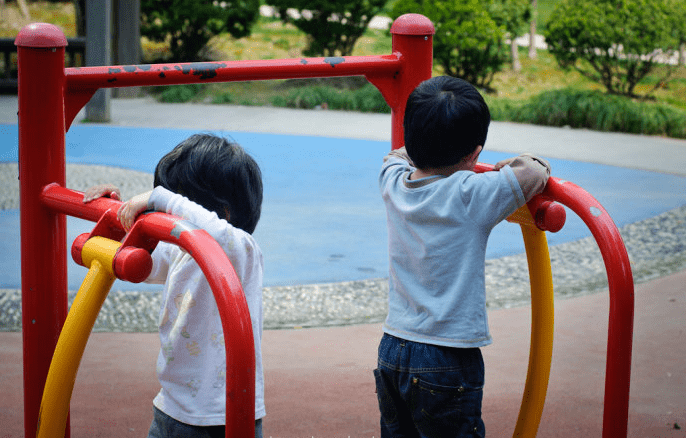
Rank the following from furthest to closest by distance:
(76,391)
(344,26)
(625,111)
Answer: (344,26), (625,111), (76,391)

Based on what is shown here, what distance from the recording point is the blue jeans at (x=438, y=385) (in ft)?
5.83

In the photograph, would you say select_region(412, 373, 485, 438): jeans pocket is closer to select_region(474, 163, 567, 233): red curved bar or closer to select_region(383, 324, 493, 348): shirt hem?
select_region(383, 324, 493, 348): shirt hem

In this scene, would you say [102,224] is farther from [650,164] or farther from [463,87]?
[650,164]

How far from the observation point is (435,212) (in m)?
1.76

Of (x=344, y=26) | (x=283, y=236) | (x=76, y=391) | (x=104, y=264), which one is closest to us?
(x=104, y=264)

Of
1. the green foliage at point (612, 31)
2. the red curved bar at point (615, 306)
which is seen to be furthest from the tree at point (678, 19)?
the red curved bar at point (615, 306)

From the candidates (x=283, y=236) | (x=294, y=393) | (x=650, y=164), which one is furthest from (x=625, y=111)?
(x=294, y=393)

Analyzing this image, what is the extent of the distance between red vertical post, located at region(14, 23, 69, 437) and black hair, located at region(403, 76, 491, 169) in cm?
76

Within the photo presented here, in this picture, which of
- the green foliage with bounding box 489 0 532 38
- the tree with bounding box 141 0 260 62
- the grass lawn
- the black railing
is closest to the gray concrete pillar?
the black railing

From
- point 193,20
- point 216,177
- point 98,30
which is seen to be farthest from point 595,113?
point 216,177

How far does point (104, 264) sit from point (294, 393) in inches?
69.5

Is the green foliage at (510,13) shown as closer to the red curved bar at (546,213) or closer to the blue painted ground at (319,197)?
the blue painted ground at (319,197)

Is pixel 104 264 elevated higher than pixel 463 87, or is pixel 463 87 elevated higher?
pixel 463 87

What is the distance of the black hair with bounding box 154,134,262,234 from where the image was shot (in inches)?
68.1
